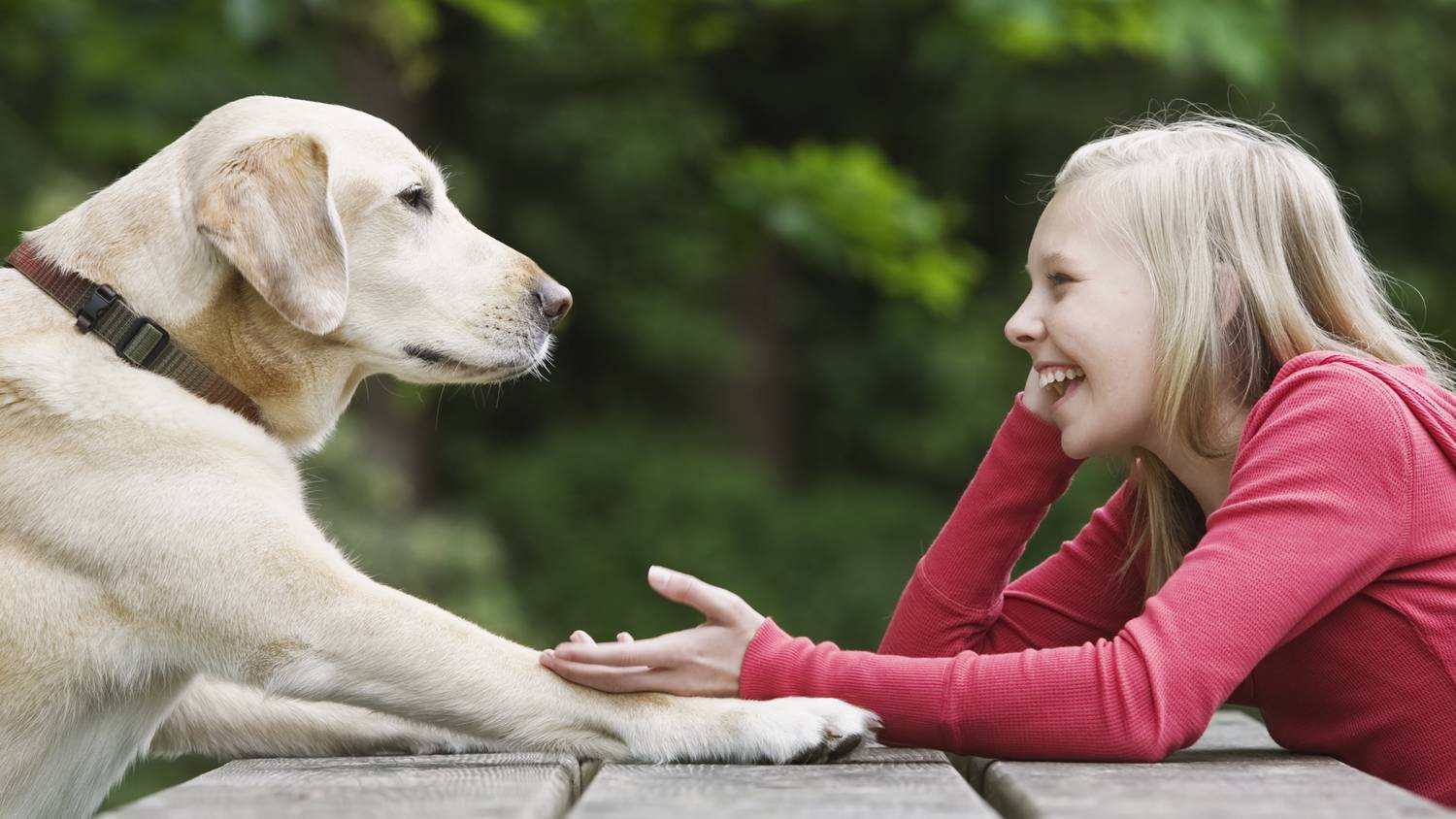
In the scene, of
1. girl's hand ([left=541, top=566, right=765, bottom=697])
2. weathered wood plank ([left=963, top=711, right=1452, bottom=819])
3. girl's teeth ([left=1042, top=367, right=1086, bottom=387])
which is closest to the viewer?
weathered wood plank ([left=963, top=711, right=1452, bottom=819])

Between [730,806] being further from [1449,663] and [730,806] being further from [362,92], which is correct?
[362,92]

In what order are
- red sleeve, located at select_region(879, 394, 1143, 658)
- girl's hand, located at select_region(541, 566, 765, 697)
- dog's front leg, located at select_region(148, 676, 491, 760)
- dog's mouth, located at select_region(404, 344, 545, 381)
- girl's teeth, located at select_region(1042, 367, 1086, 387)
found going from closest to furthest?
girl's hand, located at select_region(541, 566, 765, 697), girl's teeth, located at select_region(1042, 367, 1086, 387), dog's front leg, located at select_region(148, 676, 491, 760), red sleeve, located at select_region(879, 394, 1143, 658), dog's mouth, located at select_region(404, 344, 545, 381)

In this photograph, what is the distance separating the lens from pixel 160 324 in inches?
104

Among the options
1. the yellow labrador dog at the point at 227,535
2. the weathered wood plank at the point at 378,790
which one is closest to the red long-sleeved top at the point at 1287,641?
the yellow labrador dog at the point at 227,535

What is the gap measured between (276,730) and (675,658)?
0.85 m

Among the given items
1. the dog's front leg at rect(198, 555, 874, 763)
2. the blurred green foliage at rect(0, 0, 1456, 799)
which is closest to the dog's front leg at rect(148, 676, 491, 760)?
the dog's front leg at rect(198, 555, 874, 763)

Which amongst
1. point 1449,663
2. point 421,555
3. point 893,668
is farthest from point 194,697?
point 421,555

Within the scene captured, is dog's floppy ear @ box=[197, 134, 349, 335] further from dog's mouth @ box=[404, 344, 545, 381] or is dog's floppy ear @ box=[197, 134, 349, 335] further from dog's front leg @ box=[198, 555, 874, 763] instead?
dog's front leg @ box=[198, 555, 874, 763]

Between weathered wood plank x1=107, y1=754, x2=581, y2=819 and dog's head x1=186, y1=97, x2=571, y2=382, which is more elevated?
dog's head x1=186, y1=97, x2=571, y2=382

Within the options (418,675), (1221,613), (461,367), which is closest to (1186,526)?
(1221,613)

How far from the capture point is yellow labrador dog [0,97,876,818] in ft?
7.58

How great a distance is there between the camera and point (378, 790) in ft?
5.77

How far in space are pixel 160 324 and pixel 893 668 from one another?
4.48 ft

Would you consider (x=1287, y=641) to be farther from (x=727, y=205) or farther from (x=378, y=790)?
(x=727, y=205)
